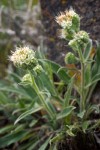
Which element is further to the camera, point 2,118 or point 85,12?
point 2,118

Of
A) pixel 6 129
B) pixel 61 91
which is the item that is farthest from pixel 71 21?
pixel 6 129

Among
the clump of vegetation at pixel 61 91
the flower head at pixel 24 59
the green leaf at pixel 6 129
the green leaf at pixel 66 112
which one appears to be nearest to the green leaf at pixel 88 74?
the clump of vegetation at pixel 61 91

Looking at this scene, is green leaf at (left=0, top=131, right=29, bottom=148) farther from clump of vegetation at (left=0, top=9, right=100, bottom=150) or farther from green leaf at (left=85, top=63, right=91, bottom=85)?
green leaf at (left=85, top=63, right=91, bottom=85)

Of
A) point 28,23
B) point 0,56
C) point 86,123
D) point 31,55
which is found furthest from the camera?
point 28,23

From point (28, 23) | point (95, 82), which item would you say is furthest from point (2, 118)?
point (28, 23)

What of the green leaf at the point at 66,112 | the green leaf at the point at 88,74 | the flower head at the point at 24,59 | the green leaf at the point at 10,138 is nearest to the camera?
the flower head at the point at 24,59

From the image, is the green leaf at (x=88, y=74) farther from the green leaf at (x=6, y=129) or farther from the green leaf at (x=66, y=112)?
the green leaf at (x=6, y=129)

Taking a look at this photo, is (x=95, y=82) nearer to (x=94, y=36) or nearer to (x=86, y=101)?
(x=86, y=101)

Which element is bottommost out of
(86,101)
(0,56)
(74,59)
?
(86,101)

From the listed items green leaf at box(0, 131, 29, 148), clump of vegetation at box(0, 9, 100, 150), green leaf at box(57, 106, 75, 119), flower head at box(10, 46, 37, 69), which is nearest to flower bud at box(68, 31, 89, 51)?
clump of vegetation at box(0, 9, 100, 150)
